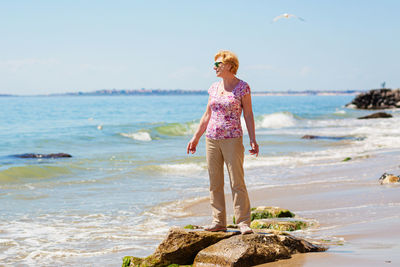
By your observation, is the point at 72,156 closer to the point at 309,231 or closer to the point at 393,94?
the point at 309,231

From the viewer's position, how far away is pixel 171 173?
16.1m

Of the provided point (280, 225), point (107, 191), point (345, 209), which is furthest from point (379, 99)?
point (280, 225)

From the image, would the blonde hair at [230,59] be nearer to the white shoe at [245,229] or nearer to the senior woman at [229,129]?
the senior woman at [229,129]

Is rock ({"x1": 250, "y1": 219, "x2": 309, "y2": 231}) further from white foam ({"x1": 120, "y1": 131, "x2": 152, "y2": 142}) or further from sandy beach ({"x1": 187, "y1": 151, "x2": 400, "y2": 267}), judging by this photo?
white foam ({"x1": 120, "y1": 131, "x2": 152, "y2": 142})

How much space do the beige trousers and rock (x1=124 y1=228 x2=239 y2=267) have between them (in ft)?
0.70

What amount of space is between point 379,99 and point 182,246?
71903mm

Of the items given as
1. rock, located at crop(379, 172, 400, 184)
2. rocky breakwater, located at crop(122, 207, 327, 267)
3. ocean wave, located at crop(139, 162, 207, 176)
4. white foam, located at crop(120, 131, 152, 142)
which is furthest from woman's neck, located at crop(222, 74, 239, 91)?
white foam, located at crop(120, 131, 152, 142)

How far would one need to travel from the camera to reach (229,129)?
18.2ft

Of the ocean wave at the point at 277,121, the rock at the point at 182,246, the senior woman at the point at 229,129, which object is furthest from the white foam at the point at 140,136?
the senior woman at the point at 229,129

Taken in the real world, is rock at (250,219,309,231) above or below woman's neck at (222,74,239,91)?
below

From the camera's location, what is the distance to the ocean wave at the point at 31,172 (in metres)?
15.4

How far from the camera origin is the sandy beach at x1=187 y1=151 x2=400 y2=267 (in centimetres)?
541

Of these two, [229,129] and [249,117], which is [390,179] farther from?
[229,129]

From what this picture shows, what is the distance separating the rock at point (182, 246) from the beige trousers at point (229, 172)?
0.21 metres
